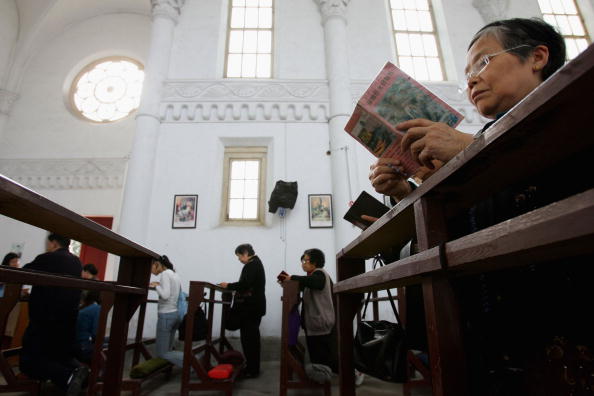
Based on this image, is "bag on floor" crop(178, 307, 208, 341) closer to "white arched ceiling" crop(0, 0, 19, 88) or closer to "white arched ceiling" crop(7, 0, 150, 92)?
"white arched ceiling" crop(7, 0, 150, 92)

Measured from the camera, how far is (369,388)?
3375 mm

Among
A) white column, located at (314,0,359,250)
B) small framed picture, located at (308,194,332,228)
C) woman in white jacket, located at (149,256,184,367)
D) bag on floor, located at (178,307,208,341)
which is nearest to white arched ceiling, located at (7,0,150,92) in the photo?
white column, located at (314,0,359,250)

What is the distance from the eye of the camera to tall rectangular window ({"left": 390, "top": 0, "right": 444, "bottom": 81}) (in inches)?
275

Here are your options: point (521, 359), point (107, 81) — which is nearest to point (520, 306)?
point (521, 359)

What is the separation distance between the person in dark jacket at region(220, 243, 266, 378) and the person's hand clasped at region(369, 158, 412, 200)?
2943 millimetres

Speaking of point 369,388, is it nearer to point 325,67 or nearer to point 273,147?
point 273,147

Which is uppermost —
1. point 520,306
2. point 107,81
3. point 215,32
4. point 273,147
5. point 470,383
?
point 107,81

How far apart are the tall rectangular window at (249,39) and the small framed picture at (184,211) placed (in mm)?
2671

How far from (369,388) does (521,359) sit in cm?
298

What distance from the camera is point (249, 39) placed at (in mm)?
7156

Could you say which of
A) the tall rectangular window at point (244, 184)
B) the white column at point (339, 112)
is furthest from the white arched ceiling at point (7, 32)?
the white column at point (339, 112)

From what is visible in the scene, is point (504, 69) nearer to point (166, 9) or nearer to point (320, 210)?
point (320, 210)

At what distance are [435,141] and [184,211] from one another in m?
5.18

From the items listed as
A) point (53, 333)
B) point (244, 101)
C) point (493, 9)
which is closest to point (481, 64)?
point (53, 333)
